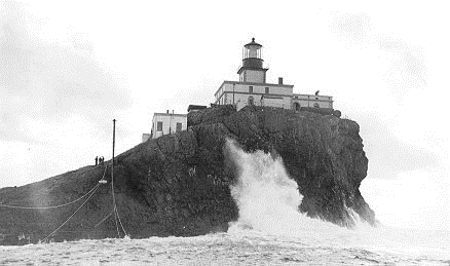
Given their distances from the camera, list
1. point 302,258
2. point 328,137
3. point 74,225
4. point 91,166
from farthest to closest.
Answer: point 328,137, point 91,166, point 74,225, point 302,258

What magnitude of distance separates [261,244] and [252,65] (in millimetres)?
39126

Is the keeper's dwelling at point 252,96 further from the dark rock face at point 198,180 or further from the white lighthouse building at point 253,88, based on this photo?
the dark rock face at point 198,180

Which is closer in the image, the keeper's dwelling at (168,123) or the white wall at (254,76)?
the keeper's dwelling at (168,123)

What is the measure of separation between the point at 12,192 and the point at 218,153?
860 inches

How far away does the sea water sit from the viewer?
1474 inches

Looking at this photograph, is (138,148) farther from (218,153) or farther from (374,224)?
(374,224)

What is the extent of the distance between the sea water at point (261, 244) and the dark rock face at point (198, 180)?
155 cm

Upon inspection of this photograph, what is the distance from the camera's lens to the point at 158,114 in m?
73.5

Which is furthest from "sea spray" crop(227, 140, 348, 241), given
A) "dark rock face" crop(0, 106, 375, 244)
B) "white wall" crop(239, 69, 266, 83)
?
"white wall" crop(239, 69, 266, 83)

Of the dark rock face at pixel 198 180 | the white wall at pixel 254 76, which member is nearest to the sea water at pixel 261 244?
the dark rock face at pixel 198 180

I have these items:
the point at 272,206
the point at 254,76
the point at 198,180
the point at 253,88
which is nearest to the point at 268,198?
the point at 272,206

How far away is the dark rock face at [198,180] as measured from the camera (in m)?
57.2

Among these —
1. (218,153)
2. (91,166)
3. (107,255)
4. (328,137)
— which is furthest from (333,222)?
(107,255)

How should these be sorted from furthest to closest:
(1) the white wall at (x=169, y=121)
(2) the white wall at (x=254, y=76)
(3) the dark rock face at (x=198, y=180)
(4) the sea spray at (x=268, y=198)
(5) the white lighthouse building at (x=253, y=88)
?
(2) the white wall at (x=254, y=76) < (5) the white lighthouse building at (x=253, y=88) < (1) the white wall at (x=169, y=121) < (4) the sea spray at (x=268, y=198) < (3) the dark rock face at (x=198, y=180)
